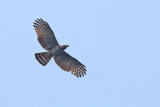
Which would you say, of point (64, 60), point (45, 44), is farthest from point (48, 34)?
point (64, 60)

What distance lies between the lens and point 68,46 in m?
20.4

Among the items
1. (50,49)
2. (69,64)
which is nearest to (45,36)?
(50,49)

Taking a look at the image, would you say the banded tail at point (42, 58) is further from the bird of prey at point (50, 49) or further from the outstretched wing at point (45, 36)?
the outstretched wing at point (45, 36)

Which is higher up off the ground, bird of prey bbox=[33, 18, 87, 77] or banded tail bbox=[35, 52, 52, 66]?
bird of prey bbox=[33, 18, 87, 77]

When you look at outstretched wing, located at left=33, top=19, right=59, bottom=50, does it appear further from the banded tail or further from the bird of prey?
the banded tail

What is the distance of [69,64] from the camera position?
21.3 metres

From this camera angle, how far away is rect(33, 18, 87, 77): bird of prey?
785 inches

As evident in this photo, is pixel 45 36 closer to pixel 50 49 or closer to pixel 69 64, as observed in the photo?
pixel 50 49

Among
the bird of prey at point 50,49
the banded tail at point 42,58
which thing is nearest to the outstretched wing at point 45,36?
the bird of prey at point 50,49

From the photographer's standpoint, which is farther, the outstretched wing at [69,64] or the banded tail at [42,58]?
the outstretched wing at [69,64]

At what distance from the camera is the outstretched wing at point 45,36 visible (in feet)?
Answer: 67.2

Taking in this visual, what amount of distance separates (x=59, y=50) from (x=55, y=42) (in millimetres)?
607

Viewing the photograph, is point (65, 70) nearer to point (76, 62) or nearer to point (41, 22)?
point (76, 62)

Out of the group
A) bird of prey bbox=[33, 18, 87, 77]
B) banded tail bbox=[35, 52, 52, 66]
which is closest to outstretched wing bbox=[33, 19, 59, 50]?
bird of prey bbox=[33, 18, 87, 77]
